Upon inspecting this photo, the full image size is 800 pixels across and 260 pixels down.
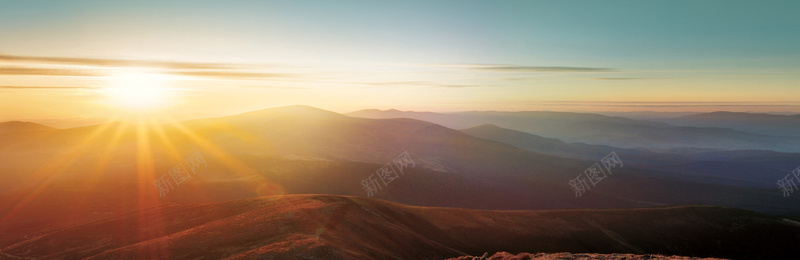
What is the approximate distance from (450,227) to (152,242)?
120 feet

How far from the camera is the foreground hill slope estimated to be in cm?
3497

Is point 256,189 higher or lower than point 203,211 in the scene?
lower

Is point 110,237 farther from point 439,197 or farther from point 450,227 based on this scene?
point 439,197

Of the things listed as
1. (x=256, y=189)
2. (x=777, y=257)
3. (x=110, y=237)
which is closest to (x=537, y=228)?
(x=777, y=257)

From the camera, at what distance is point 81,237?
45.1m

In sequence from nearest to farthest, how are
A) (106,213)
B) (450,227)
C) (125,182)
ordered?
1. (450,227)
2. (106,213)
3. (125,182)

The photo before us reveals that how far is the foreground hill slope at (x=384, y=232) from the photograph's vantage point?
115 feet

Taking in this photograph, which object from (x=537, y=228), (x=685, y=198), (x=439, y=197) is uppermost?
(x=537, y=228)

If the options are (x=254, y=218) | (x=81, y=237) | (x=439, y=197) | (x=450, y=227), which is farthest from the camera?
(x=439, y=197)

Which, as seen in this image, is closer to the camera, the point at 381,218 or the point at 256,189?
the point at 381,218

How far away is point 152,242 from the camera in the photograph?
127 ft

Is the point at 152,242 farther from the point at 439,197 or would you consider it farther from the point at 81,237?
the point at 439,197

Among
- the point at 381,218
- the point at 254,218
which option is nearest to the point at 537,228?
the point at 381,218

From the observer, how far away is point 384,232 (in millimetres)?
42219
